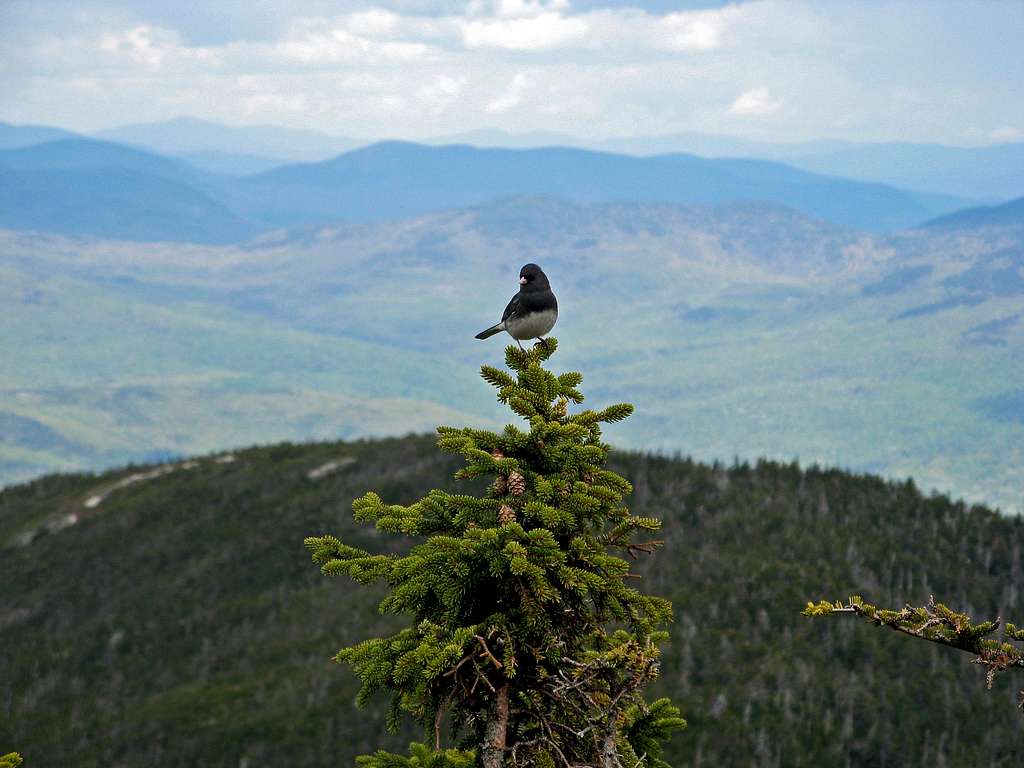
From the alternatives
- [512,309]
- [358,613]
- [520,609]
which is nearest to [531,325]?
[512,309]

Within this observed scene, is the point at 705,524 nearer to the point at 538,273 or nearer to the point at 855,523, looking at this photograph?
the point at 855,523

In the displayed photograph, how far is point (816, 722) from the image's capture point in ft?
188

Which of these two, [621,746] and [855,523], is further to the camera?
[855,523]

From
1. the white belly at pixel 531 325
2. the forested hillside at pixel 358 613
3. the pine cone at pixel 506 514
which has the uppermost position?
the white belly at pixel 531 325

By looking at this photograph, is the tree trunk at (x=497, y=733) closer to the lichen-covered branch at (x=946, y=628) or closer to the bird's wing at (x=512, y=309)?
the lichen-covered branch at (x=946, y=628)

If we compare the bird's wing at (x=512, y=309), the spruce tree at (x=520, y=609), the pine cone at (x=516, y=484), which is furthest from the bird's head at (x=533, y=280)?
the pine cone at (x=516, y=484)

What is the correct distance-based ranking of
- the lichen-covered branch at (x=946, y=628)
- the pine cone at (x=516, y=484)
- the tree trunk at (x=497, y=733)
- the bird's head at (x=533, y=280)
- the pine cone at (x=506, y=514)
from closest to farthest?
the lichen-covered branch at (x=946, y=628), the tree trunk at (x=497, y=733), the pine cone at (x=506, y=514), the pine cone at (x=516, y=484), the bird's head at (x=533, y=280)

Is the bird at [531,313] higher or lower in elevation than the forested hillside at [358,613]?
higher

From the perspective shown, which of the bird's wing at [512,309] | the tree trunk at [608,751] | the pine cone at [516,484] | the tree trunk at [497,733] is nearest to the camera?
the tree trunk at [608,751]

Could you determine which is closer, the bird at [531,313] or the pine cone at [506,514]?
the pine cone at [506,514]

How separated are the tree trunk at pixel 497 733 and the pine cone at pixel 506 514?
1207 millimetres

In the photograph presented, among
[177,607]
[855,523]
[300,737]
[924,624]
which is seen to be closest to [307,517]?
[177,607]

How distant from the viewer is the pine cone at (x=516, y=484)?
8516 mm

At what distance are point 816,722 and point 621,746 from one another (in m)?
53.0
